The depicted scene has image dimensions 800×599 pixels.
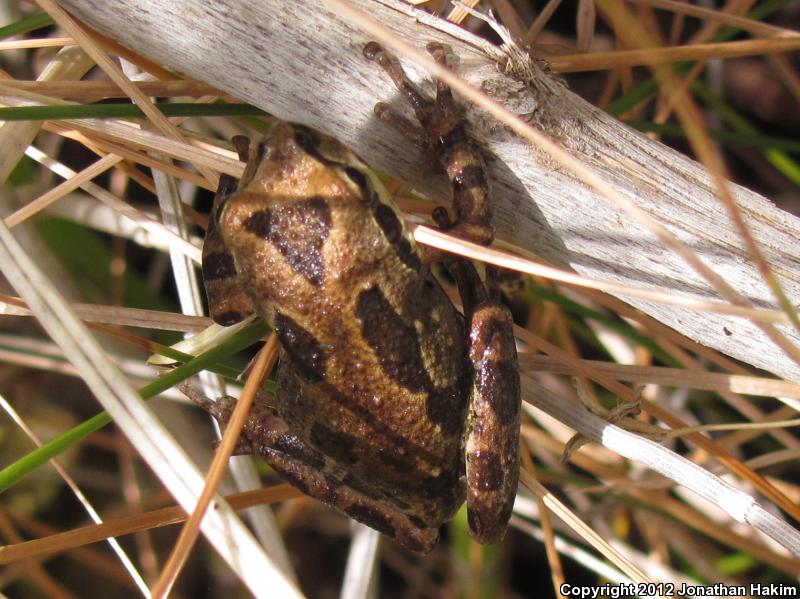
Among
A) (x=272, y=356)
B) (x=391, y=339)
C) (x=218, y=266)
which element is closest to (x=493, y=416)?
(x=391, y=339)

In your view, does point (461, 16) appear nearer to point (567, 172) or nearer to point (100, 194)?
point (567, 172)

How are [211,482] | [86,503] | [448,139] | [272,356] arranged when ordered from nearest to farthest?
[211,482] < [448,139] < [86,503] < [272,356]

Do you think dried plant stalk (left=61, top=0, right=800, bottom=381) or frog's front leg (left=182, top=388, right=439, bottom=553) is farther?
frog's front leg (left=182, top=388, right=439, bottom=553)

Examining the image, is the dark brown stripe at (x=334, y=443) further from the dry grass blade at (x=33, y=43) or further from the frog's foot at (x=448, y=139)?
the dry grass blade at (x=33, y=43)

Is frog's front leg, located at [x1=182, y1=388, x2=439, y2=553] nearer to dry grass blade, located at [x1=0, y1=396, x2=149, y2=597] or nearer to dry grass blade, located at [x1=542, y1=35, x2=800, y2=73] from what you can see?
dry grass blade, located at [x1=0, y1=396, x2=149, y2=597]

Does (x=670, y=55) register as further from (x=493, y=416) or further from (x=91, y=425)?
(x=91, y=425)

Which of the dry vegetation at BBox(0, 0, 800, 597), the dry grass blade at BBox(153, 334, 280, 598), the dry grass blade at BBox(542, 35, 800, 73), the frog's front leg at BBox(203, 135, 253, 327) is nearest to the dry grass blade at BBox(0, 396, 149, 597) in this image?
the dry vegetation at BBox(0, 0, 800, 597)
